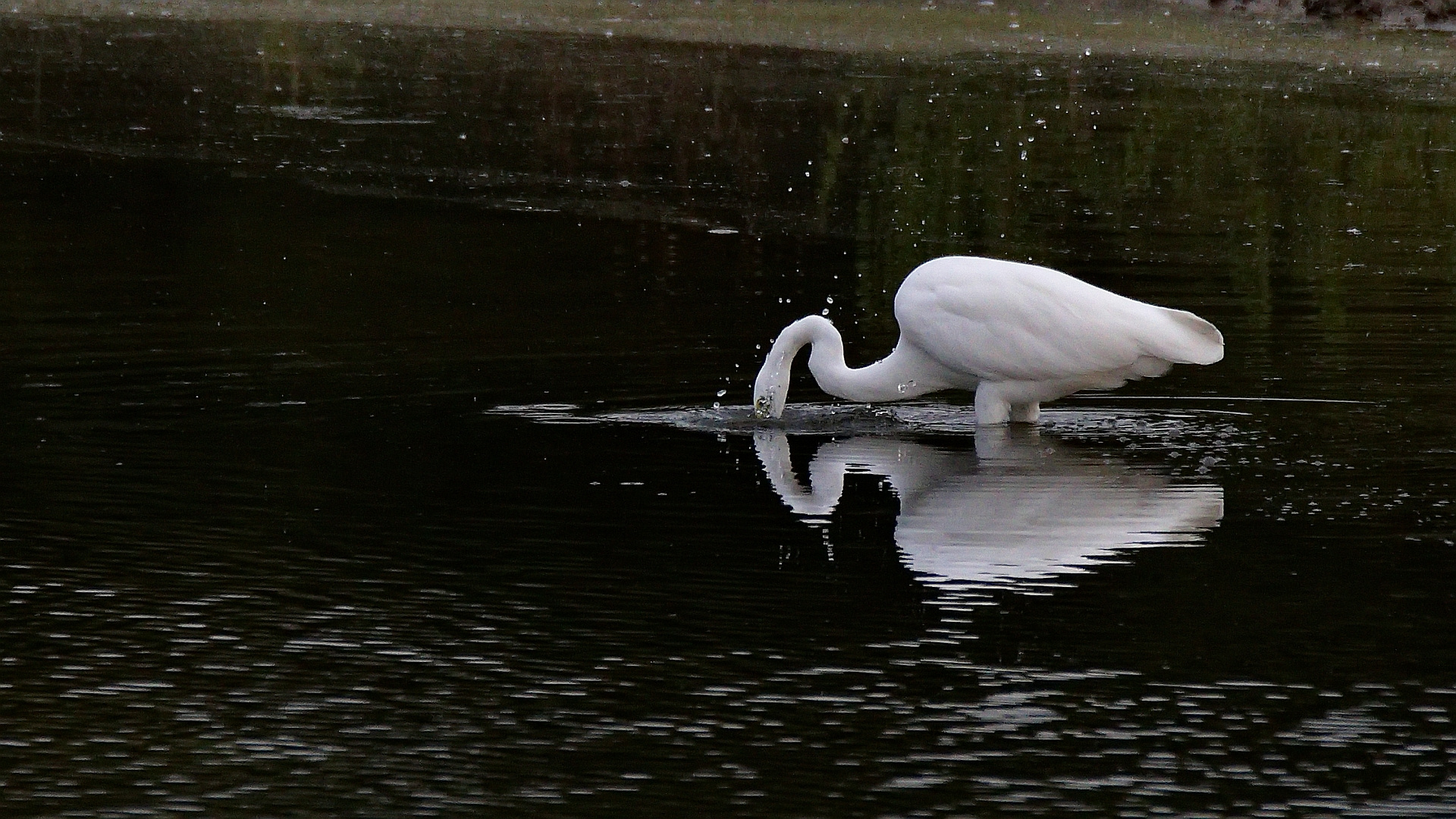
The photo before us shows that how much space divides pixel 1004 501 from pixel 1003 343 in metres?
1.72

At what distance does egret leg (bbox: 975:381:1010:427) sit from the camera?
11383 mm

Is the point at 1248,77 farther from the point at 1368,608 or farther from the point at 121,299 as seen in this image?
the point at 1368,608

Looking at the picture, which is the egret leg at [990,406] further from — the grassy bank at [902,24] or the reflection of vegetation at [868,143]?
the grassy bank at [902,24]

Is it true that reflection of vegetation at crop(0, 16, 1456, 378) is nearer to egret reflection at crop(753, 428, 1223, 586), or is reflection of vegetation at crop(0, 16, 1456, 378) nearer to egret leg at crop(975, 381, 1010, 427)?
egret leg at crop(975, 381, 1010, 427)

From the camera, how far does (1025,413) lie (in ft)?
38.2

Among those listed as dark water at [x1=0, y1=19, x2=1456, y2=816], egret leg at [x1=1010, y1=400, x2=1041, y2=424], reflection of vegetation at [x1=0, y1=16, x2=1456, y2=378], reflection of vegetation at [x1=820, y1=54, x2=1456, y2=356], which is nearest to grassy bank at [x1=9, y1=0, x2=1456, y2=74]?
reflection of vegetation at [x1=0, y1=16, x2=1456, y2=378]

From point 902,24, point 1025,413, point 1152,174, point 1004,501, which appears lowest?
point 1004,501

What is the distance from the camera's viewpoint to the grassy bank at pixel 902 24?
3014cm

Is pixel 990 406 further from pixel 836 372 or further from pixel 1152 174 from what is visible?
pixel 1152 174

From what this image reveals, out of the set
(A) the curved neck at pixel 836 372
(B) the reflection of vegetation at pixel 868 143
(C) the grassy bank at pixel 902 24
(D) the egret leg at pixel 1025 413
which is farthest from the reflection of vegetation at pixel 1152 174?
(D) the egret leg at pixel 1025 413

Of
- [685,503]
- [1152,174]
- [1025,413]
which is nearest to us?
[685,503]

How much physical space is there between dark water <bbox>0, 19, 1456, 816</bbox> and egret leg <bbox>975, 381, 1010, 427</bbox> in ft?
0.39

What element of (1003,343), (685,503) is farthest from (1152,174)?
(685,503)

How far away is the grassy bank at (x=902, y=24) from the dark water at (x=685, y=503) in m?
8.55
